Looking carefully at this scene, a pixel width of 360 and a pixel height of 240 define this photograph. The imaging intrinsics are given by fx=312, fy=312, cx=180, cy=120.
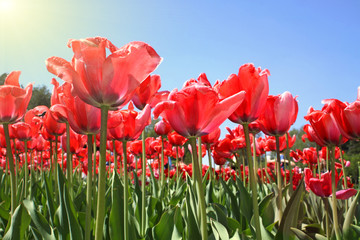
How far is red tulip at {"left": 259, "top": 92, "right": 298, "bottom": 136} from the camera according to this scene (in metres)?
1.53

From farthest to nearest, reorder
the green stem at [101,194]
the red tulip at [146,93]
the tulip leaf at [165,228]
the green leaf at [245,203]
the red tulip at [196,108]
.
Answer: the green leaf at [245,203], the red tulip at [146,93], the tulip leaf at [165,228], the red tulip at [196,108], the green stem at [101,194]

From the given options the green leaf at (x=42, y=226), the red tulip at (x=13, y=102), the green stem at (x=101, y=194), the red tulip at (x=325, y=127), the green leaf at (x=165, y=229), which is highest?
the red tulip at (x=13, y=102)

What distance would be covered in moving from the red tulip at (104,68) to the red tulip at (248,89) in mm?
376

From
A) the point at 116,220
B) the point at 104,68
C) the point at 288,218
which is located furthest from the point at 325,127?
the point at 104,68

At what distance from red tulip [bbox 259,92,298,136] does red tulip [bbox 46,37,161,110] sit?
82cm

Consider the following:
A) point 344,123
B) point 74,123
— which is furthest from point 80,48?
point 344,123

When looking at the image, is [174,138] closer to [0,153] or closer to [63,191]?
[63,191]

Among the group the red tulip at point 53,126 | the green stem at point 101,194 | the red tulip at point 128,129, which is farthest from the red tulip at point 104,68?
the red tulip at point 53,126

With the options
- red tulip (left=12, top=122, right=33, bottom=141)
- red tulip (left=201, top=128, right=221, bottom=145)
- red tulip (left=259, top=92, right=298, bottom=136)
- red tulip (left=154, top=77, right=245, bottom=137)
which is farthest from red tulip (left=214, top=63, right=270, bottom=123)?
red tulip (left=12, top=122, right=33, bottom=141)

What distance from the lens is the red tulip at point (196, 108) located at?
101 cm

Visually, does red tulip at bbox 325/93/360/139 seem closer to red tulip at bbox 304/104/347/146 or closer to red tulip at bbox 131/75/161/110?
red tulip at bbox 304/104/347/146

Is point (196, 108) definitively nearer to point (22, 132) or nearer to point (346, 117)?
point (346, 117)

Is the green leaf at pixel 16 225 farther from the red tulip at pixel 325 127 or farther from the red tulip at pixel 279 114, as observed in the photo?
the red tulip at pixel 325 127

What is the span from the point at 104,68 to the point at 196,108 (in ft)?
1.10
